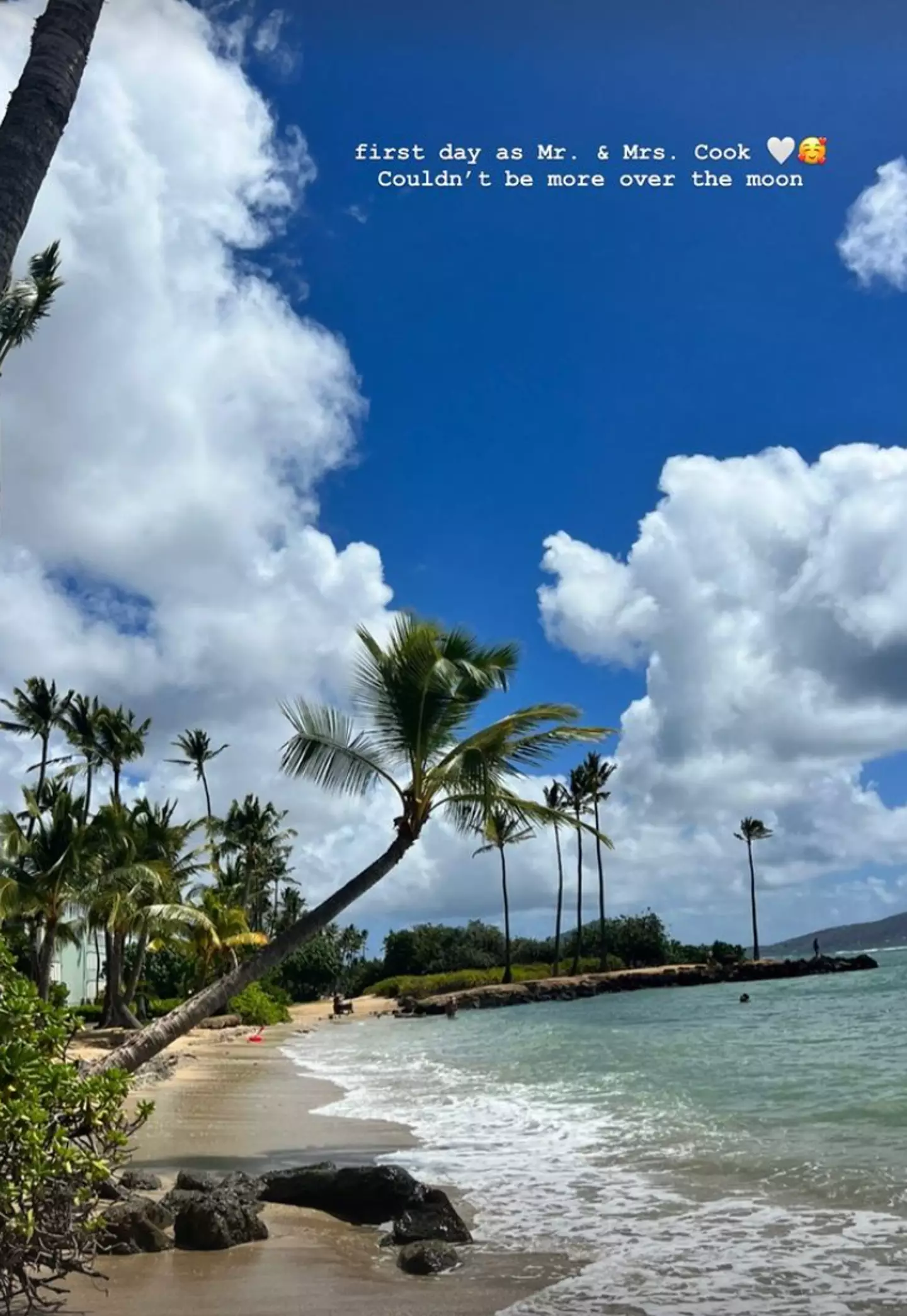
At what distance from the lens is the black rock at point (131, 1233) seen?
699 centimetres

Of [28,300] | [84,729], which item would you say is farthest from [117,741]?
[28,300]

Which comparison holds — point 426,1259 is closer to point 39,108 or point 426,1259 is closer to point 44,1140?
point 44,1140

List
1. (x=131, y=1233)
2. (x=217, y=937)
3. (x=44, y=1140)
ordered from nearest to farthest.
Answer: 1. (x=44, y=1140)
2. (x=131, y=1233)
3. (x=217, y=937)

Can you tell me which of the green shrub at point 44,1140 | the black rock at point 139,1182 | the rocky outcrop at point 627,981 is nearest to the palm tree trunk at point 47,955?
the black rock at point 139,1182

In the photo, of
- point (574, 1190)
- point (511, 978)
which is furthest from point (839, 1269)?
point (511, 978)

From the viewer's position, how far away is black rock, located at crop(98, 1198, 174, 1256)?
6.99 metres

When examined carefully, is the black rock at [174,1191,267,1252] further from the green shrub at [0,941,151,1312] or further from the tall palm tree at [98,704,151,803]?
the tall palm tree at [98,704,151,803]

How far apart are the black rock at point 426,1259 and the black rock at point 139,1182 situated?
2.94m

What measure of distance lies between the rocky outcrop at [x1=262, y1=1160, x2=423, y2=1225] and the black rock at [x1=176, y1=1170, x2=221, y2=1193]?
21.7 inches

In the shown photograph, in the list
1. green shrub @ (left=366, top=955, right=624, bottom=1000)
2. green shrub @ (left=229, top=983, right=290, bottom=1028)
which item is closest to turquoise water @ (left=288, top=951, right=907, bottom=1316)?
green shrub @ (left=229, top=983, right=290, bottom=1028)

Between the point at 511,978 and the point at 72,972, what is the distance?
27269 millimetres

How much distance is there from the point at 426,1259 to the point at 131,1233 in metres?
1.98

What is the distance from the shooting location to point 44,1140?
4.86 m

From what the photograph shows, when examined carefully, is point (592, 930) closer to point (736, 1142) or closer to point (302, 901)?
point (302, 901)
